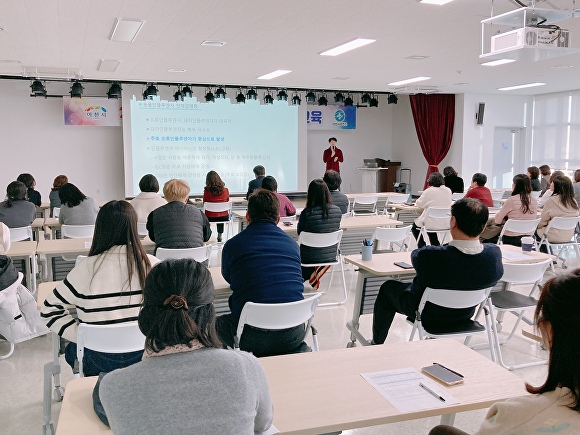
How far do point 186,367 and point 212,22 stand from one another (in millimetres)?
4988

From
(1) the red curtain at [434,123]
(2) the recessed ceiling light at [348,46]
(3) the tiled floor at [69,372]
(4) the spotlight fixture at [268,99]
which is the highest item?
(2) the recessed ceiling light at [348,46]

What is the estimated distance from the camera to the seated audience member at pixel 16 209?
566cm

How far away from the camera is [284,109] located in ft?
44.2


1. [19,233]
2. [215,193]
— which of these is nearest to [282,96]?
→ [215,193]

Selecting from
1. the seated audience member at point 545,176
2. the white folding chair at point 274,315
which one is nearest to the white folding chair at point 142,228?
the white folding chair at point 274,315

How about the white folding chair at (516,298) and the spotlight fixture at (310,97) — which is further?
the spotlight fixture at (310,97)

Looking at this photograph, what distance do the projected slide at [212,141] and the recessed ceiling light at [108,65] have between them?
295cm

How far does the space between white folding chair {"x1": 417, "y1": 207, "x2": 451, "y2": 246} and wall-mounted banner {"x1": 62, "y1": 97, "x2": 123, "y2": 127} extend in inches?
316

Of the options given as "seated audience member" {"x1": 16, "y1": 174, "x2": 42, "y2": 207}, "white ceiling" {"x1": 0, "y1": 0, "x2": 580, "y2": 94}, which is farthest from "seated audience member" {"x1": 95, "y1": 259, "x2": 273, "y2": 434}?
"seated audience member" {"x1": 16, "y1": 174, "x2": 42, "y2": 207}

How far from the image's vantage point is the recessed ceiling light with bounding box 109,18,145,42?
18.6ft

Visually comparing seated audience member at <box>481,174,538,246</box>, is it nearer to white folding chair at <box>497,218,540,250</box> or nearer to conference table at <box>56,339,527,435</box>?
white folding chair at <box>497,218,540,250</box>

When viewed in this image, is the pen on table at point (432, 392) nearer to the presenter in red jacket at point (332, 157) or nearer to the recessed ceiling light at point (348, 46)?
the recessed ceiling light at point (348, 46)

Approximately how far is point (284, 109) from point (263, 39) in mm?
6901

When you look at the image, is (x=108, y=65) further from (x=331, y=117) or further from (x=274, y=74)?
(x=331, y=117)
